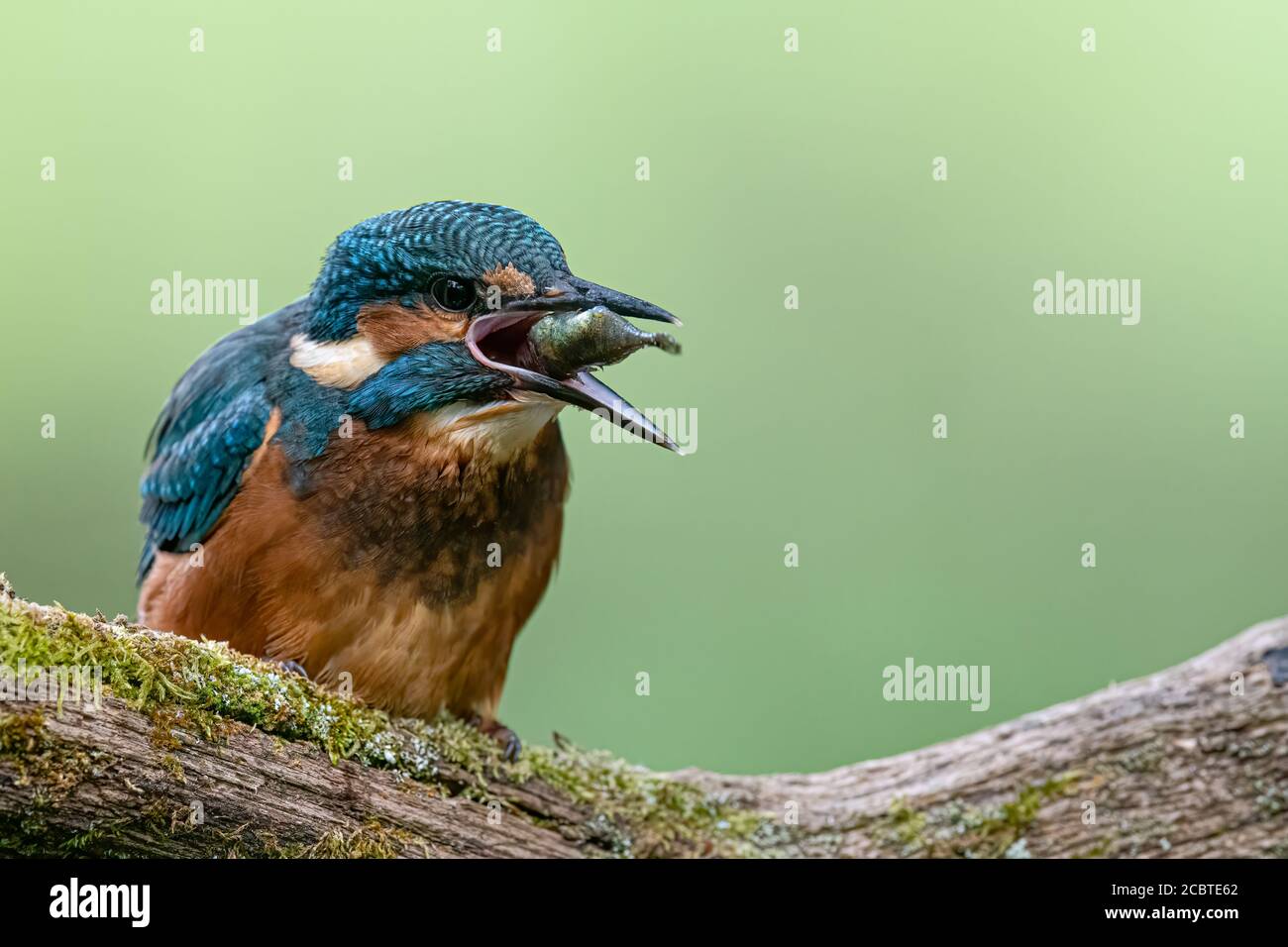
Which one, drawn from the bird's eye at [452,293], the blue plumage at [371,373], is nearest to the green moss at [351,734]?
the blue plumage at [371,373]

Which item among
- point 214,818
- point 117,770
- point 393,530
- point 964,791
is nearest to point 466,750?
point 393,530

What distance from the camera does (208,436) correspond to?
377cm

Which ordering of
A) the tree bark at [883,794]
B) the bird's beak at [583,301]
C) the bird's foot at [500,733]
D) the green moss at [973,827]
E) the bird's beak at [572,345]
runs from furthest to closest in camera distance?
the bird's foot at [500,733], the green moss at [973,827], the bird's beak at [583,301], the bird's beak at [572,345], the tree bark at [883,794]

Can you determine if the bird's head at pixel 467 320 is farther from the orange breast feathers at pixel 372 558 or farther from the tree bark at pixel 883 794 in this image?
the tree bark at pixel 883 794

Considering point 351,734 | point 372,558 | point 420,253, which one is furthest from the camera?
point 372,558

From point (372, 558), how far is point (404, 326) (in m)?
0.65

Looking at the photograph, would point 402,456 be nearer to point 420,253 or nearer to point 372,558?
point 372,558

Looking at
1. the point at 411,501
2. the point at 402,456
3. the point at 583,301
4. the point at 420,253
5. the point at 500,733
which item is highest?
the point at 420,253

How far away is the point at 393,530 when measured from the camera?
3.46 metres

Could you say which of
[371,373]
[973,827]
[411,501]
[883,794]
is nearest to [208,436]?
[371,373]

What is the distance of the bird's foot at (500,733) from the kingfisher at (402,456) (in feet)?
0.04

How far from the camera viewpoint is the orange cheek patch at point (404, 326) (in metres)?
3.37

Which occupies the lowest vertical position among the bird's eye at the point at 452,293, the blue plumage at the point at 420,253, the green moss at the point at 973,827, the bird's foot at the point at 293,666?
the green moss at the point at 973,827
